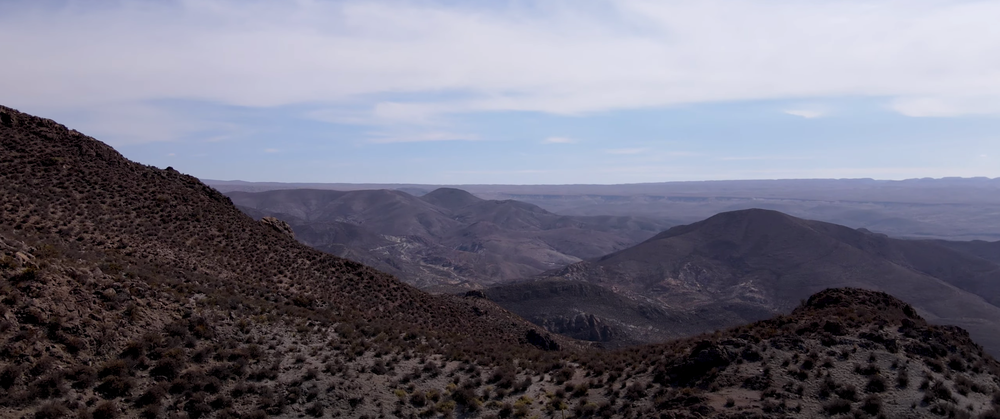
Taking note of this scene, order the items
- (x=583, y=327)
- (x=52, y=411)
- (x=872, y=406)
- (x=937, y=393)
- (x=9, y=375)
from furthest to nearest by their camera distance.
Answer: (x=583, y=327)
(x=937, y=393)
(x=872, y=406)
(x=9, y=375)
(x=52, y=411)

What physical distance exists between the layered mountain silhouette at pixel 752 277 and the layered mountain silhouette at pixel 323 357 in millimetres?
34790

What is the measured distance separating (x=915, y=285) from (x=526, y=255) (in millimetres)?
90541

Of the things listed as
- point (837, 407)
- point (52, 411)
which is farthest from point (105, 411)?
point (837, 407)

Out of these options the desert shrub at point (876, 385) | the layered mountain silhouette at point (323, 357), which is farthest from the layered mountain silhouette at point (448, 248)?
the desert shrub at point (876, 385)

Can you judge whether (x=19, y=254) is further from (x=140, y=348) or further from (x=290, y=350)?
(x=290, y=350)

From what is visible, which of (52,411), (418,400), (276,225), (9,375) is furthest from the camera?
(276,225)

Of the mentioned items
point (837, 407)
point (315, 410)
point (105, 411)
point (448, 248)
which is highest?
point (105, 411)

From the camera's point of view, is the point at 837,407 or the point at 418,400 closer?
the point at 837,407

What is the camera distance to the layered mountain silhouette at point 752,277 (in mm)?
64000

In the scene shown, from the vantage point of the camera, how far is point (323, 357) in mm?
17312

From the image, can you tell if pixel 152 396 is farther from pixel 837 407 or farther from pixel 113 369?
pixel 837 407

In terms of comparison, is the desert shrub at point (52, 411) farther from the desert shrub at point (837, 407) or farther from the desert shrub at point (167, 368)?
the desert shrub at point (837, 407)

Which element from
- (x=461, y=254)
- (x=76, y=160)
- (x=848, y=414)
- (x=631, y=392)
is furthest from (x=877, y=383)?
(x=461, y=254)

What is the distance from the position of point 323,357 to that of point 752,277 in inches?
3643
